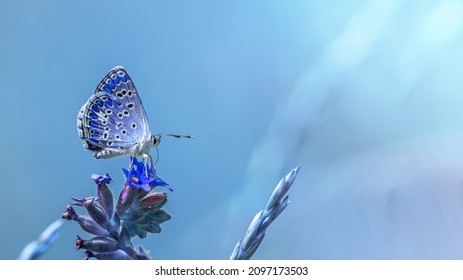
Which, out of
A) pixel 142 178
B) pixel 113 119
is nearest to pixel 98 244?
pixel 142 178

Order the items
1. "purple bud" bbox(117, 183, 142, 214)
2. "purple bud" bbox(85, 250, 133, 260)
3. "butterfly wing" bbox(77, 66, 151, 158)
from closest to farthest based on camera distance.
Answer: "purple bud" bbox(85, 250, 133, 260), "purple bud" bbox(117, 183, 142, 214), "butterfly wing" bbox(77, 66, 151, 158)

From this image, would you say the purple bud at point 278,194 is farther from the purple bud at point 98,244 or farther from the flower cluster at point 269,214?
the purple bud at point 98,244

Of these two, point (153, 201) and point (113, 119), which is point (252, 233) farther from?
point (113, 119)

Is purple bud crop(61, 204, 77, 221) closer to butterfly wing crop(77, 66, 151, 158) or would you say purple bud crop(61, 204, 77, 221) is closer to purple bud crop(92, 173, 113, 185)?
purple bud crop(92, 173, 113, 185)

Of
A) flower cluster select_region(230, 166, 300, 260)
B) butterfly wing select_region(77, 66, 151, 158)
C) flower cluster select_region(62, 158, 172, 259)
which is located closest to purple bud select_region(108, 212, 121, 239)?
flower cluster select_region(62, 158, 172, 259)

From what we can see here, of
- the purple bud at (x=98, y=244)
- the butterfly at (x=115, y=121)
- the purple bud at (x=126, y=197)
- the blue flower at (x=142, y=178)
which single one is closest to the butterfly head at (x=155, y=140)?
the butterfly at (x=115, y=121)
